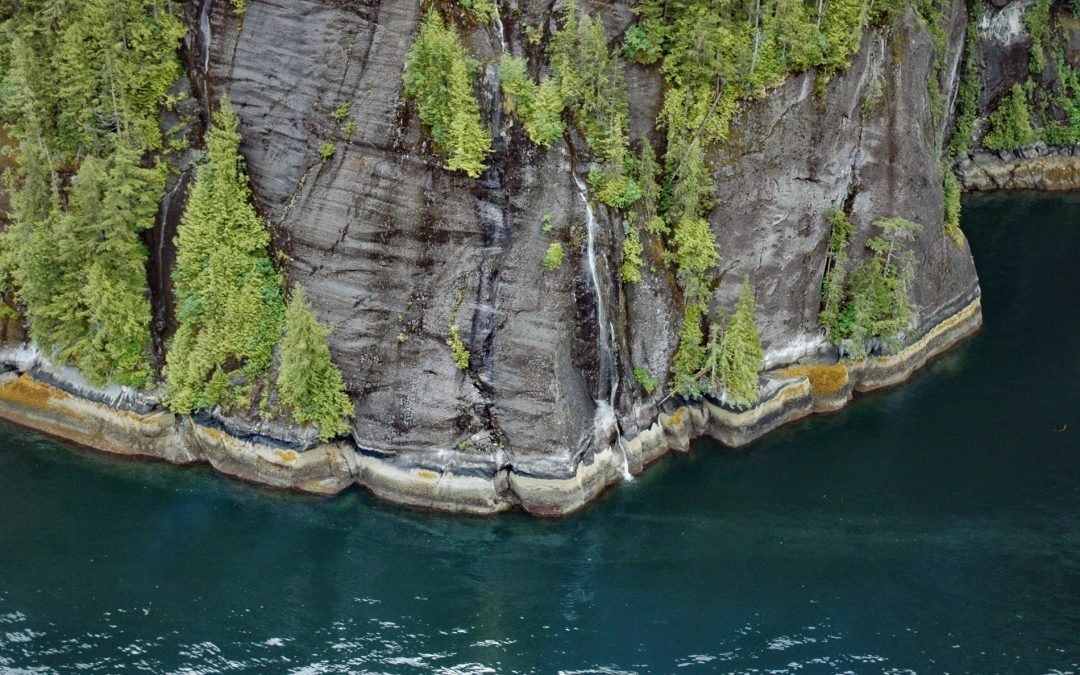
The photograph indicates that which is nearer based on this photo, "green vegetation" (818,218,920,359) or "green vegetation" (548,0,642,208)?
"green vegetation" (548,0,642,208)

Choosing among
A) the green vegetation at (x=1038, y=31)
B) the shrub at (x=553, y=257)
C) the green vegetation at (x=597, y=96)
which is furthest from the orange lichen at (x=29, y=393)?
the green vegetation at (x=1038, y=31)

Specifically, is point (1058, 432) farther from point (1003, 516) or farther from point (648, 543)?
point (648, 543)

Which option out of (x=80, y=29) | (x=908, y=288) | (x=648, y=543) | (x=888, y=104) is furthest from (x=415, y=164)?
(x=908, y=288)

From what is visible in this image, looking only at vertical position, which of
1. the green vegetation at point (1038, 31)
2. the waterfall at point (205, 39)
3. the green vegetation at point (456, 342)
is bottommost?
the green vegetation at point (456, 342)

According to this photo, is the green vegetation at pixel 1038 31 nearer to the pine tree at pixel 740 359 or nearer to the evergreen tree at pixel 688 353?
the pine tree at pixel 740 359

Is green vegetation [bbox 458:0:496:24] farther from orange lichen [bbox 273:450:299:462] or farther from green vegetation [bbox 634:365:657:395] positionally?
orange lichen [bbox 273:450:299:462]

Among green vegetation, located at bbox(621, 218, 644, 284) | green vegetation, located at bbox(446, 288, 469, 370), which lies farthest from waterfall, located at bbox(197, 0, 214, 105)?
green vegetation, located at bbox(621, 218, 644, 284)
